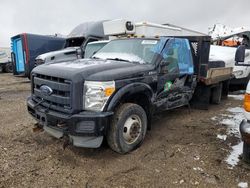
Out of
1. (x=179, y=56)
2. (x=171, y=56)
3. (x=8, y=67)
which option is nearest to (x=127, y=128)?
(x=171, y=56)

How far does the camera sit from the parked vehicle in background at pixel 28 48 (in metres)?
12.8

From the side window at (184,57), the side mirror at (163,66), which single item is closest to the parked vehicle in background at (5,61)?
the side window at (184,57)

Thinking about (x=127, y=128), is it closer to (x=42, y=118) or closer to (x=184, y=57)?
(x=42, y=118)

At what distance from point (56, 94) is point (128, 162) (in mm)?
1470

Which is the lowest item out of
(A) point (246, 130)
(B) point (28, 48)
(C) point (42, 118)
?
(C) point (42, 118)

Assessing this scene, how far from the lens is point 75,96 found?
3559mm

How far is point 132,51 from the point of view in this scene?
4969 mm

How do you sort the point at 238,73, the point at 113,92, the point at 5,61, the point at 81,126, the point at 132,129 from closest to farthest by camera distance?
the point at 81,126, the point at 113,92, the point at 132,129, the point at 238,73, the point at 5,61

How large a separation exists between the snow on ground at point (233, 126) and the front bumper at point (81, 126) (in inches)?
77.1

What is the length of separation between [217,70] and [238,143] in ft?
8.98

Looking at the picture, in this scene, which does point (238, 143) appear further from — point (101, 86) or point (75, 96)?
point (75, 96)

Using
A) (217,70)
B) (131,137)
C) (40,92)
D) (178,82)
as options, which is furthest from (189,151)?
(217,70)

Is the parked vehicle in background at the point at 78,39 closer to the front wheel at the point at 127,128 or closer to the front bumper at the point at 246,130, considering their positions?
the front wheel at the point at 127,128

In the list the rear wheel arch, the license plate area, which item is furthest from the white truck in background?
the license plate area
